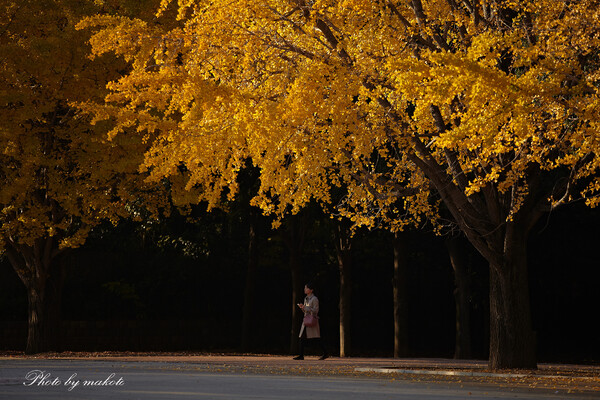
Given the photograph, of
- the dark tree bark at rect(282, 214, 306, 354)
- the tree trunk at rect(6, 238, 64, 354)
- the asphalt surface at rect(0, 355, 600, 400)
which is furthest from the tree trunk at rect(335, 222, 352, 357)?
the tree trunk at rect(6, 238, 64, 354)

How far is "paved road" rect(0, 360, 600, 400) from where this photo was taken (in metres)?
13.3

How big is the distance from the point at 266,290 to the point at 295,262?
3.58m

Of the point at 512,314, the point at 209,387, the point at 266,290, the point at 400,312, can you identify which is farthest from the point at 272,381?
the point at 266,290

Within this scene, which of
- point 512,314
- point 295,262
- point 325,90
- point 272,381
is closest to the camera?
point 272,381

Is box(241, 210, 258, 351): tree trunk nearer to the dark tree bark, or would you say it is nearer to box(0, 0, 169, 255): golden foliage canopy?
the dark tree bark

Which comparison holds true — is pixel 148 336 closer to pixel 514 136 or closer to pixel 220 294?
pixel 220 294

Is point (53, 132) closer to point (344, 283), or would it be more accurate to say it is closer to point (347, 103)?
point (344, 283)

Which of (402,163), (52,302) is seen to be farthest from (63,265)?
(402,163)

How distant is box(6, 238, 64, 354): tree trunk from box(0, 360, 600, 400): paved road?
8334 mm

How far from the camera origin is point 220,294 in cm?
3359

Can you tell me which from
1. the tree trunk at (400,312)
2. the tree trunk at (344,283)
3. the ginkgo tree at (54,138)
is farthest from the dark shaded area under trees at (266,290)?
the ginkgo tree at (54,138)

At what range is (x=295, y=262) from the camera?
30672 mm

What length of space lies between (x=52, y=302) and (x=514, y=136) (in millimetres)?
14596

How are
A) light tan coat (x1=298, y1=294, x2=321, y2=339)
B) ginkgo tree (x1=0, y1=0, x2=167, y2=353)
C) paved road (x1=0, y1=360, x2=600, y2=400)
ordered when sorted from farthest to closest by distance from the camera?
ginkgo tree (x1=0, y1=0, x2=167, y2=353) → light tan coat (x1=298, y1=294, x2=321, y2=339) → paved road (x1=0, y1=360, x2=600, y2=400)
